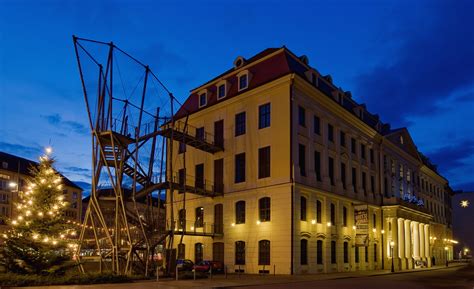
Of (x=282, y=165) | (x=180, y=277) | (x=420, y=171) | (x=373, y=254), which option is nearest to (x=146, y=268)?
(x=180, y=277)

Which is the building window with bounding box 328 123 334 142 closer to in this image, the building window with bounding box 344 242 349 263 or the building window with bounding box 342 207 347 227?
the building window with bounding box 342 207 347 227

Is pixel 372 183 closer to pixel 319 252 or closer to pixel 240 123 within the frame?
pixel 319 252

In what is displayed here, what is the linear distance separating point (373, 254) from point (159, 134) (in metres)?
27.0

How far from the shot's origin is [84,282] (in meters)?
22.5

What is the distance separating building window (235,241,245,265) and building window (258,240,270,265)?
6.05 feet

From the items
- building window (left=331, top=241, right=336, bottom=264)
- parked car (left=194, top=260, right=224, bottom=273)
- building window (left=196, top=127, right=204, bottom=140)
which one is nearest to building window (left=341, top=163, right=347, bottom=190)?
building window (left=331, top=241, right=336, bottom=264)

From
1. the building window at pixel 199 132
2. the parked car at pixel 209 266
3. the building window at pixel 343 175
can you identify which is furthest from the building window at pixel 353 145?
the parked car at pixel 209 266

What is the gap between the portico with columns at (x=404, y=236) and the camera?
49.8m

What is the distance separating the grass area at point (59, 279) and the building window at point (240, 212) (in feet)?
48.9

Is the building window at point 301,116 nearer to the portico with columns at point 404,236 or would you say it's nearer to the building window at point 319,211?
the building window at point 319,211

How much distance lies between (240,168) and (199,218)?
271 inches

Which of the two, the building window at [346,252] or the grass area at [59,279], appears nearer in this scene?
the grass area at [59,279]

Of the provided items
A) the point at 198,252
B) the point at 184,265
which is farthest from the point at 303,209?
the point at 198,252

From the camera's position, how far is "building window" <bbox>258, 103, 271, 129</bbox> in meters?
38.4
